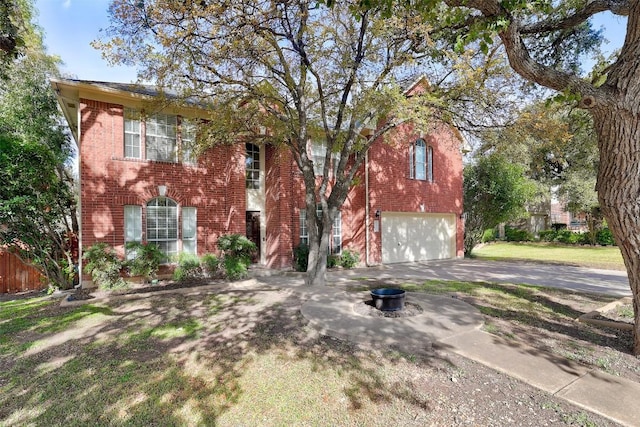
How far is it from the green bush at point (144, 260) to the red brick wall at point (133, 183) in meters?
0.61

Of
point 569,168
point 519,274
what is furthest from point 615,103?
point 569,168

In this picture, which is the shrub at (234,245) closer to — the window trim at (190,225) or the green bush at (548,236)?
the window trim at (190,225)

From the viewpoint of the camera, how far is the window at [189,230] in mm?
10781

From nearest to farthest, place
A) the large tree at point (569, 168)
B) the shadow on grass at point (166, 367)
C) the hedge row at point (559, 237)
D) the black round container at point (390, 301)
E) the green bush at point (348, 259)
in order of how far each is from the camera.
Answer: the shadow on grass at point (166, 367)
the black round container at point (390, 301)
the green bush at point (348, 259)
the large tree at point (569, 168)
the hedge row at point (559, 237)

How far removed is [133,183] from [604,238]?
31695 mm

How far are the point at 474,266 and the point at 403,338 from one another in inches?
425

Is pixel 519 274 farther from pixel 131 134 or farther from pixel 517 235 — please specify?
pixel 517 235

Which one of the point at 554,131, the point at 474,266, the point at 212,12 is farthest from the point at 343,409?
the point at 474,266

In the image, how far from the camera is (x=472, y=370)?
401 cm

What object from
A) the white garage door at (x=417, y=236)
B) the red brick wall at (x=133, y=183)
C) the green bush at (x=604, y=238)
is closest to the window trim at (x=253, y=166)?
the red brick wall at (x=133, y=183)

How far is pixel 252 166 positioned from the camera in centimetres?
1264

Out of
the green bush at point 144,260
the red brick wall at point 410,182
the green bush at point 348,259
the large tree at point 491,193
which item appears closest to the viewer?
the green bush at point 144,260

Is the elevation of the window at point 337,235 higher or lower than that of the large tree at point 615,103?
lower

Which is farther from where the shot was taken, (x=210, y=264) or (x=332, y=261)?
(x=332, y=261)
